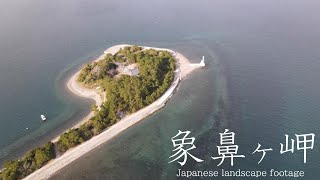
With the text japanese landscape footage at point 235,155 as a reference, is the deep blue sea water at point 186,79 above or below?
above

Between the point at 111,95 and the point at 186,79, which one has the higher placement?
the point at 186,79

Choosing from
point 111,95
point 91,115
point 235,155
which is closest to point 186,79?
point 111,95

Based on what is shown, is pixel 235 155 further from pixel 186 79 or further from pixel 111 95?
pixel 186 79

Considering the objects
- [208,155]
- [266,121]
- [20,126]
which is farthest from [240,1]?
[20,126]

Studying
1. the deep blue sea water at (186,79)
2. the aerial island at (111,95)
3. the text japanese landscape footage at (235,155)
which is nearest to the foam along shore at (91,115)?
the aerial island at (111,95)

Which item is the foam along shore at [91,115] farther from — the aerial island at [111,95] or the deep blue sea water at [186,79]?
the deep blue sea water at [186,79]

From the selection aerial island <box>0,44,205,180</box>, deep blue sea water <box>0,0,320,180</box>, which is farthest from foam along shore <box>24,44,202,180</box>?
deep blue sea water <box>0,0,320,180</box>

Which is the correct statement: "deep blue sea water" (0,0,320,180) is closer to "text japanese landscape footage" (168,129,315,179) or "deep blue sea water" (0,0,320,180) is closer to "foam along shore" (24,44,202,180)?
"text japanese landscape footage" (168,129,315,179)
